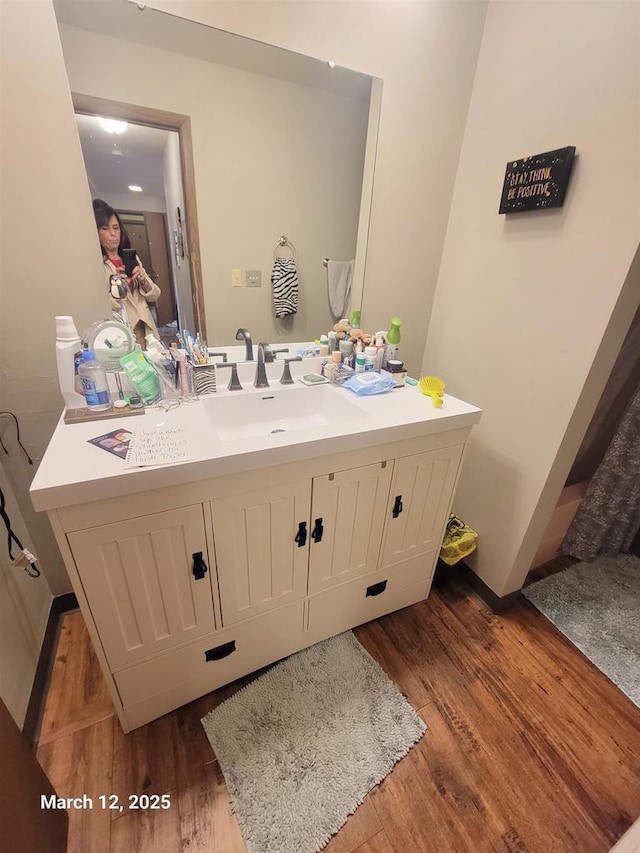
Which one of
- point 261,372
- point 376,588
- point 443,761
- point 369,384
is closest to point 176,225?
point 261,372

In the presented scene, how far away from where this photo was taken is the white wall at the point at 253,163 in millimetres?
992

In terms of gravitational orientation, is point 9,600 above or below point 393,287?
below

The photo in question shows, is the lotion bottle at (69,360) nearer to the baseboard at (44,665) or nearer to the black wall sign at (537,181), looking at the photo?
the baseboard at (44,665)

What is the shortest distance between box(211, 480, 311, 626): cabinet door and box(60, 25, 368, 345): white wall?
678 mm

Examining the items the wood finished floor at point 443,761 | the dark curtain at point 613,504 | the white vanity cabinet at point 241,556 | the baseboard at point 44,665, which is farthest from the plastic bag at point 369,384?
the baseboard at point 44,665

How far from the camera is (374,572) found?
1.32 metres

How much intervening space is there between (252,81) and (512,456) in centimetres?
158

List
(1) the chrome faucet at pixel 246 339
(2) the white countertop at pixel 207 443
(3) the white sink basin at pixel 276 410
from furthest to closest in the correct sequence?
(1) the chrome faucet at pixel 246 339 < (3) the white sink basin at pixel 276 410 < (2) the white countertop at pixel 207 443

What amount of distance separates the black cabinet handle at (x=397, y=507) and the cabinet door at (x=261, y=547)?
1.09 ft

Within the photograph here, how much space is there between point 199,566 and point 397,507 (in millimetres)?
664

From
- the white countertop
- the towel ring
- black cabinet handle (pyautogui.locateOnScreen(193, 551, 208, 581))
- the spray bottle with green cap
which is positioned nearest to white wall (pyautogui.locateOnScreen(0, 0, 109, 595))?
the white countertop

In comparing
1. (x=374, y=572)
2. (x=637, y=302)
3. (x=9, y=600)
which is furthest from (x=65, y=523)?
(x=637, y=302)

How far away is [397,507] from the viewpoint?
1226 millimetres

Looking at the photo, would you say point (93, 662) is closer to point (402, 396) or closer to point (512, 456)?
point (402, 396)
